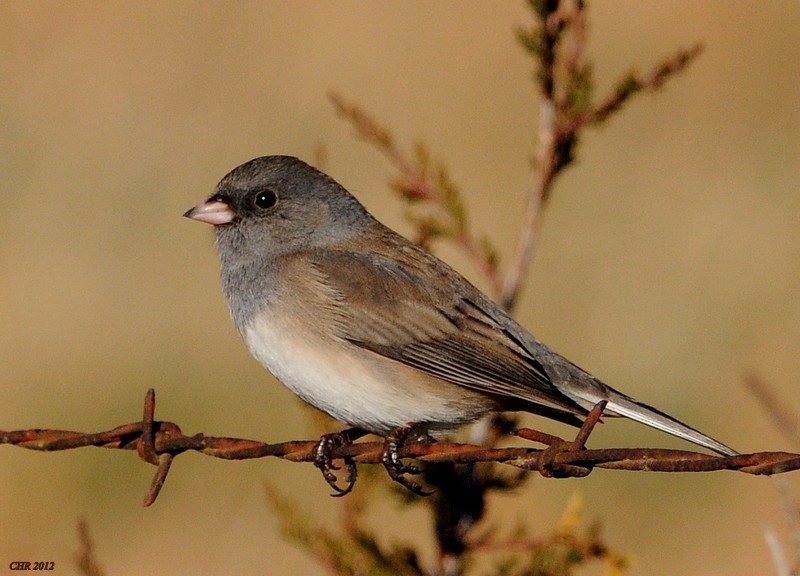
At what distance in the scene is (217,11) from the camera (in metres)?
12.0

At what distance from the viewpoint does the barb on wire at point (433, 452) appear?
93.5 inches

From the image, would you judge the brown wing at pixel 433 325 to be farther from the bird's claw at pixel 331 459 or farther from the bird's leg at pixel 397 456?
the bird's claw at pixel 331 459

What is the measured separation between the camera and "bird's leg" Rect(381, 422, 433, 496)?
131 inches

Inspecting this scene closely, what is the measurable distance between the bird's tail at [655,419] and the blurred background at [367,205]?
1.09m

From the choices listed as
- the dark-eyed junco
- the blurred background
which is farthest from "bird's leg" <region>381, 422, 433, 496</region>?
the blurred background

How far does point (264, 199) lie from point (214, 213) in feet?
0.64

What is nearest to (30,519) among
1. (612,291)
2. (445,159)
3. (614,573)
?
(614,573)

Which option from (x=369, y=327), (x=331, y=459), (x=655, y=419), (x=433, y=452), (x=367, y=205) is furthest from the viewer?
(x=367, y=205)

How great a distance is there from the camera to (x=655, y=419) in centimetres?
353

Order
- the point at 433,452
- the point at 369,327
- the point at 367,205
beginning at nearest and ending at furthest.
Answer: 1. the point at 433,452
2. the point at 369,327
3. the point at 367,205

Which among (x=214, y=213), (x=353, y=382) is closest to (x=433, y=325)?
(x=353, y=382)

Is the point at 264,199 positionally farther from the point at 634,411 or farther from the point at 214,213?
the point at 634,411

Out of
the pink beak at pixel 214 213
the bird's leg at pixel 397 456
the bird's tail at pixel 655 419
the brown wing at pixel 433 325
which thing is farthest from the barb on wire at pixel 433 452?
the pink beak at pixel 214 213

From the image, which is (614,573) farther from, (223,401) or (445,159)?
(445,159)
